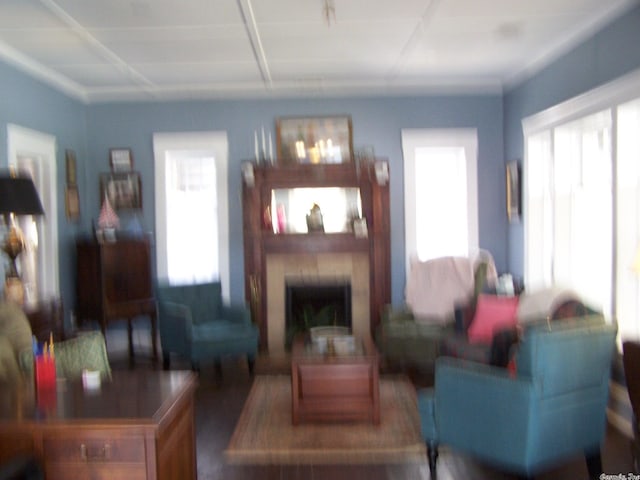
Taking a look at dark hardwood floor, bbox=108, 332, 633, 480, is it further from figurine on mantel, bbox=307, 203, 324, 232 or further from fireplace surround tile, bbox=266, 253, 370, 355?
figurine on mantel, bbox=307, 203, 324, 232

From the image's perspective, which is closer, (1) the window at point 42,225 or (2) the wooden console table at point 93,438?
(2) the wooden console table at point 93,438

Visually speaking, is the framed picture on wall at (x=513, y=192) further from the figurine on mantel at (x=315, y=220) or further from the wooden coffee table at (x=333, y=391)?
the wooden coffee table at (x=333, y=391)

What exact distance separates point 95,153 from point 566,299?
198 inches

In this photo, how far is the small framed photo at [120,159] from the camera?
656 cm

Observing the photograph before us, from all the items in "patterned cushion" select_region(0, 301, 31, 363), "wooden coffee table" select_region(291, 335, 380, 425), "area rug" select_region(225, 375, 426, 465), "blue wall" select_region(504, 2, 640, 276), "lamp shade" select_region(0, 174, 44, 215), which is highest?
"blue wall" select_region(504, 2, 640, 276)

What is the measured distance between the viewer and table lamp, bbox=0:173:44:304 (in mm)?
4102

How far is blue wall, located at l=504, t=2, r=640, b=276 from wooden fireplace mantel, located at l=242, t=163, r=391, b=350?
135 cm

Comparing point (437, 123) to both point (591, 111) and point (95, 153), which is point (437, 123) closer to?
point (591, 111)

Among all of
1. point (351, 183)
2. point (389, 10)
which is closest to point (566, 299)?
point (389, 10)

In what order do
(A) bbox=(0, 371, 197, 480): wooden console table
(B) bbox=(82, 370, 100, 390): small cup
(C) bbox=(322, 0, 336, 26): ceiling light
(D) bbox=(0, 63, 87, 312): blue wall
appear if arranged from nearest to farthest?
(A) bbox=(0, 371, 197, 480): wooden console table → (B) bbox=(82, 370, 100, 390): small cup → (C) bbox=(322, 0, 336, 26): ceiling light → (D) bbox=(0, 63, 87, 312): blue wall

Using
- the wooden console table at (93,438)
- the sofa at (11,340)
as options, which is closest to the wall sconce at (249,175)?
the sofa at (11,340)

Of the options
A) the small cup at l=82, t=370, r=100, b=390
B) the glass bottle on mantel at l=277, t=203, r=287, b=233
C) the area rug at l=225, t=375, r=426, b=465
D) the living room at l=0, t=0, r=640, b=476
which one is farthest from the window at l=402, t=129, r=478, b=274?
the small cup at l=82, t=370, r=100, b=390

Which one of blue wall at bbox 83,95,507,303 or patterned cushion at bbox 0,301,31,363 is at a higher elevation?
blue wall at bbox 83,95,507,303

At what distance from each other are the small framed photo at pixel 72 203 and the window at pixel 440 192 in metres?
3.46
